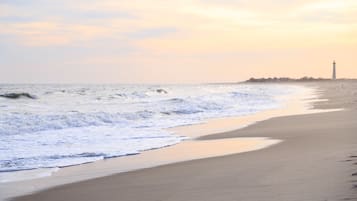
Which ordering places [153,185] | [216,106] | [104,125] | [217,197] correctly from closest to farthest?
A: [217,197] < [153,185] < [104,125] < [216,106]

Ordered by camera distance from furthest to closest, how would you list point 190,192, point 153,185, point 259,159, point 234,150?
point 234,150, point 259,159, point 153,185, point 190,192

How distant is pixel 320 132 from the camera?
13.5m

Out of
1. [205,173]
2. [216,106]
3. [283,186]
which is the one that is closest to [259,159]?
[205,173]

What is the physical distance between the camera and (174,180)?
25.2 ft

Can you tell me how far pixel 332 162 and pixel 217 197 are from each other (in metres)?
2.49

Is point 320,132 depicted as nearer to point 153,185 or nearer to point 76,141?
point 76,141

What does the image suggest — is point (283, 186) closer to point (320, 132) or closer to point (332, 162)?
point (332, 162)

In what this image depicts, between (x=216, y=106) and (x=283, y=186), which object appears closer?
(x=283, y=186)

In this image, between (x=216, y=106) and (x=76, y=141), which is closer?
(x=76, y=141)

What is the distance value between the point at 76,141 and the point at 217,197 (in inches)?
309

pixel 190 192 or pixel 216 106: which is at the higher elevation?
pixel 216 106

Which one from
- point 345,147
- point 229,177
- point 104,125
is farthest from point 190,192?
point 104,125

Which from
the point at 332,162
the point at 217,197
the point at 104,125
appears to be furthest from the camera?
the point at 104,125

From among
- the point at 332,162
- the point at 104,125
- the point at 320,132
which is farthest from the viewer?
the point at 104,125
